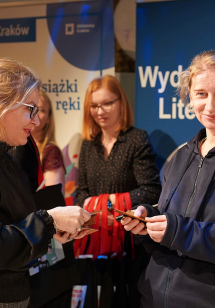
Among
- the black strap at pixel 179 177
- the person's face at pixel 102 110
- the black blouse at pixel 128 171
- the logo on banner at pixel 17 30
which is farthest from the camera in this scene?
the logo on banner at pixel 17 30

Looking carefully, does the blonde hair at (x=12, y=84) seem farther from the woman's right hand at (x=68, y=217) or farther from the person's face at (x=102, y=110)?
the person's face at (x=102, y=110)

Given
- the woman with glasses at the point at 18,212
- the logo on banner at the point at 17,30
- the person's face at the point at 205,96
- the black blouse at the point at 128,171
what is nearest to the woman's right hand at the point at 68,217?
the woman with glasses at the point at 18,212

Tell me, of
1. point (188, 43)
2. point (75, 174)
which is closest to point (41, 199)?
point (75, 174)

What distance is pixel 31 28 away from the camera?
3.26m

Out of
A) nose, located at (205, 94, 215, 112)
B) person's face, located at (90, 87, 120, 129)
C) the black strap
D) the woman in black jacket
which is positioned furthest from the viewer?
person's face, located at (90, 87, 120, 129)

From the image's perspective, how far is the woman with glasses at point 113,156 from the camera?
2.60 metres

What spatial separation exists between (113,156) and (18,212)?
4.17 feet

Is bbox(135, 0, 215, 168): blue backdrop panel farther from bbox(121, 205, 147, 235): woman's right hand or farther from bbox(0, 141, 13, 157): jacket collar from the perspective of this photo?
bbox(0, 141, 13, 157): jacket collar

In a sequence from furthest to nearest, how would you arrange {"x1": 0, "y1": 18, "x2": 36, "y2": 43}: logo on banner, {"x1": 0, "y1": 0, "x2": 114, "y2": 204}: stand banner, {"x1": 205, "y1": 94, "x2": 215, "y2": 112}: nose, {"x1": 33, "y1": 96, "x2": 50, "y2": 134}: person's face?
{"x1": 0, "y1": 18, "x2": 36, "y2": 43}: logo on banner → {"x1": 0, "y1": 0, "x2": 114, "y2": 204}: stand banner → {"x1": 33, "y1": 96, "x2": 50, "y2": 134}: person's face → {"x1": 205, "y1": 94, "x2": 215, "y2": 112}: nose

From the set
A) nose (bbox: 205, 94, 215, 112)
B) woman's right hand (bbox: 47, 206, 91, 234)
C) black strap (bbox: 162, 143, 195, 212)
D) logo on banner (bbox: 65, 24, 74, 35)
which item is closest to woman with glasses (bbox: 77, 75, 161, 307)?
logo on banner (bbox: 65, 24, 74, 35)

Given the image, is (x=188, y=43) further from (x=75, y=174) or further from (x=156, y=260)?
(x=156, y=260)

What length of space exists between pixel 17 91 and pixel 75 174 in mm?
1762

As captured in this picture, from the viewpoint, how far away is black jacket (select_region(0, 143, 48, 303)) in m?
1.38

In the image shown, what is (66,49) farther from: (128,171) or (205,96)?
(205,96)
